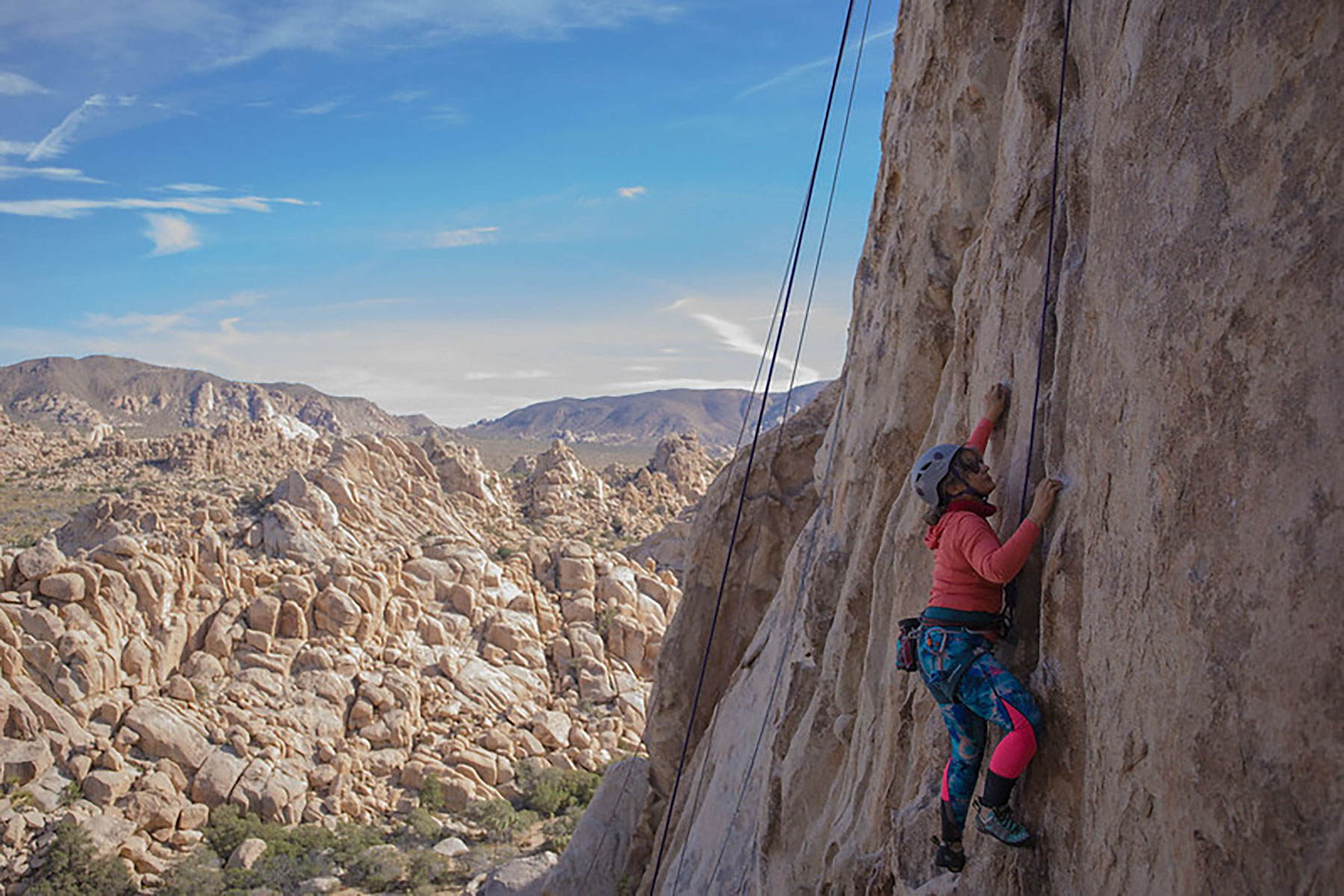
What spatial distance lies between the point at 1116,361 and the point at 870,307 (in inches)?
187

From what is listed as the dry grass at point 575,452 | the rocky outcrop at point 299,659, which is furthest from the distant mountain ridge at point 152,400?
the rocky outcrop at point 299,659

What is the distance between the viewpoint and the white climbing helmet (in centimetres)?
425

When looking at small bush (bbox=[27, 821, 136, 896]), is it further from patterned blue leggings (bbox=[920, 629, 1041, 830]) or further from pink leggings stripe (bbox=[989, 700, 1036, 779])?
pink leggings stripe (bbox=[989, 700, 1036, 779])

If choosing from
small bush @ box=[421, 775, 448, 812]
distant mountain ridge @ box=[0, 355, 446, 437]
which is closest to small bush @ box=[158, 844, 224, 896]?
small bush @ box=[421, 775, 448, 812]

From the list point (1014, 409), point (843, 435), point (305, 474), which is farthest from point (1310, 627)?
point (305, 474)

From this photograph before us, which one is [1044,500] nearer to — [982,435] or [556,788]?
[982,435]

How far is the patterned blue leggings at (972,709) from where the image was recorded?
372 centimetres

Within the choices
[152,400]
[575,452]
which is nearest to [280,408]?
[152,400]

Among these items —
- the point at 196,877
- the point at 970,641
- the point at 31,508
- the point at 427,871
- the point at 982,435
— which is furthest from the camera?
the point at 31,508

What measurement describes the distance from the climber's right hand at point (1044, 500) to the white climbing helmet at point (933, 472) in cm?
44

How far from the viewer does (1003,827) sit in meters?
3.76

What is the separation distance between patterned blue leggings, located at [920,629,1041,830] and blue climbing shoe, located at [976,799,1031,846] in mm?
174

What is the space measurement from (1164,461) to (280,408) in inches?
6305

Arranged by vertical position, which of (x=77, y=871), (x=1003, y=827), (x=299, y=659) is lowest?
(x=77, y=871)
